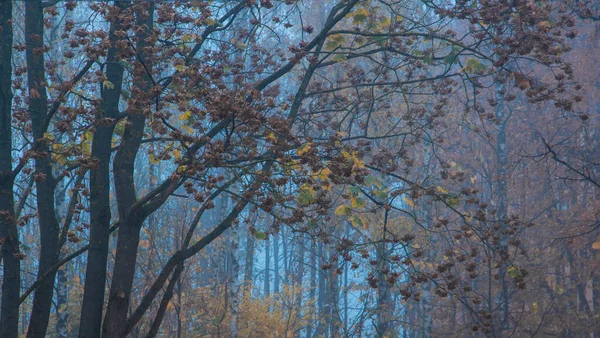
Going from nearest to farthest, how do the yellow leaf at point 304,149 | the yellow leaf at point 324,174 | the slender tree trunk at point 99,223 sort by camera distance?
the yellow leaf at point 304,149, the yellow leaf at point 324,174, the slender tree trunk at point 99,223

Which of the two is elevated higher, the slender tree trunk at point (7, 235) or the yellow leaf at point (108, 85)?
the yellow leaf at point (108, 85)

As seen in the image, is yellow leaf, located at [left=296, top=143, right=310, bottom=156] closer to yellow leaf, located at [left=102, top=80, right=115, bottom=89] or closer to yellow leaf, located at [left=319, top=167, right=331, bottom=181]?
yellow leaf, located at [left=319, top=167, right=331, bottom=181]

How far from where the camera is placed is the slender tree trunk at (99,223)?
21.1 ft

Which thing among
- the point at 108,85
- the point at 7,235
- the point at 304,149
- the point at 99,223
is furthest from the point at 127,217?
the point at 304,149

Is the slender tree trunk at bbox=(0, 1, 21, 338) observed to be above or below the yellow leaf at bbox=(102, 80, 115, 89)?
below

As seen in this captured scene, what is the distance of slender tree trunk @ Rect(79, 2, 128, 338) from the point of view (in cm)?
644

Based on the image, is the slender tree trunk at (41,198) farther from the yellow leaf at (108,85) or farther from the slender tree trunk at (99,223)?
the yellow leaf at (108,85)

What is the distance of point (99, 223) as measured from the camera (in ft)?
21.9

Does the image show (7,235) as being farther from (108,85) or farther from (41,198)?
(108,85)

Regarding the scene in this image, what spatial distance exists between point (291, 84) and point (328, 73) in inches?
356

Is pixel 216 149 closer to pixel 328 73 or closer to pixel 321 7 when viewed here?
pixel 328 73

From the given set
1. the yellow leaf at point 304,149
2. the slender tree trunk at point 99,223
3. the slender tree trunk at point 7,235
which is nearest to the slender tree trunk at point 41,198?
the slender tree trunk at point 7,235

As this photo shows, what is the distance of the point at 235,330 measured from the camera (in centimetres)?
1482


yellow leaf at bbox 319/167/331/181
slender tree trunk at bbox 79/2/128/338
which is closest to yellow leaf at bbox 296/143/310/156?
yellow leaf at bbox 319/167/331/181
